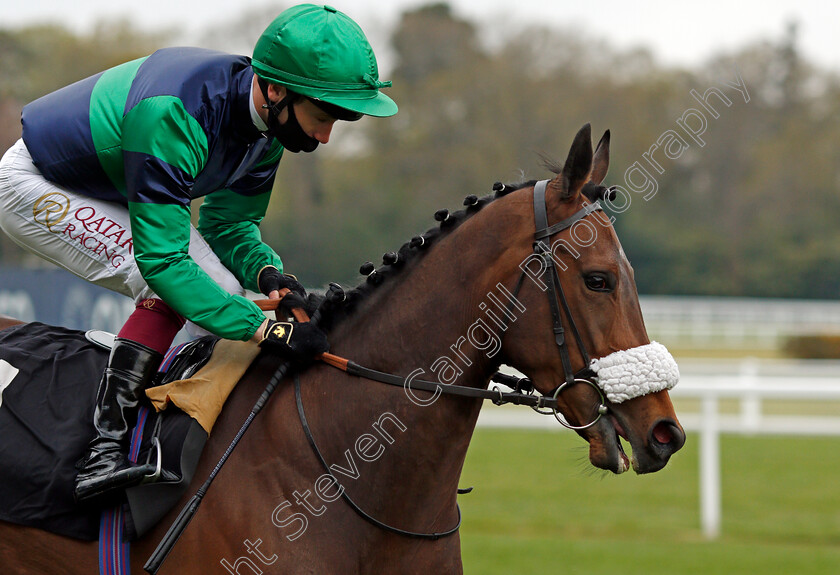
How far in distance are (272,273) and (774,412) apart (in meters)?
13.8

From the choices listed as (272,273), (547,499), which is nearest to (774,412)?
(547,499)

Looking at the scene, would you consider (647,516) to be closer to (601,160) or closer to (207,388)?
(601,160)

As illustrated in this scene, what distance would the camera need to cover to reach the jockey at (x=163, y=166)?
269 centimetres

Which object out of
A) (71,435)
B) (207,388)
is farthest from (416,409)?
(71,435)

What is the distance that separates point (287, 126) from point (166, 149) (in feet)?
1.19

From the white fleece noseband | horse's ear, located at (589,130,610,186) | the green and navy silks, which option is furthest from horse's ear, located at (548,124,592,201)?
the green and navy silks

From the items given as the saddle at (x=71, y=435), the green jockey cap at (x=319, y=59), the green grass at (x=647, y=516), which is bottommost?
the green grass at (x=647, y=516)

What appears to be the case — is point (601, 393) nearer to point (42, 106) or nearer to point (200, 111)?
point (200, 111)

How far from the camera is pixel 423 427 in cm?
272

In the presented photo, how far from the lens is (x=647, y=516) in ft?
27.1

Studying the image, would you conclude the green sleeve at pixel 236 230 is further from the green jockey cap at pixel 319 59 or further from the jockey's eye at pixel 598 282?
the jockey's eye at pixel 598 282

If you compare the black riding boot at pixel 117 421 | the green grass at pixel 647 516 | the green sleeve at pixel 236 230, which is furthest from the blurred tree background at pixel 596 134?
the black riding boot at pixel 117 421

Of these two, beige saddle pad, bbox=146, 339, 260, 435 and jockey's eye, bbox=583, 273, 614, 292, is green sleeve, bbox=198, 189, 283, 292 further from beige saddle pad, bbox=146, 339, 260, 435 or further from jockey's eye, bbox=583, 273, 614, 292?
jockey's eye, bbox=583, 273, 614, 292

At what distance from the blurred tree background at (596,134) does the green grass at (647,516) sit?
63.8 ft
